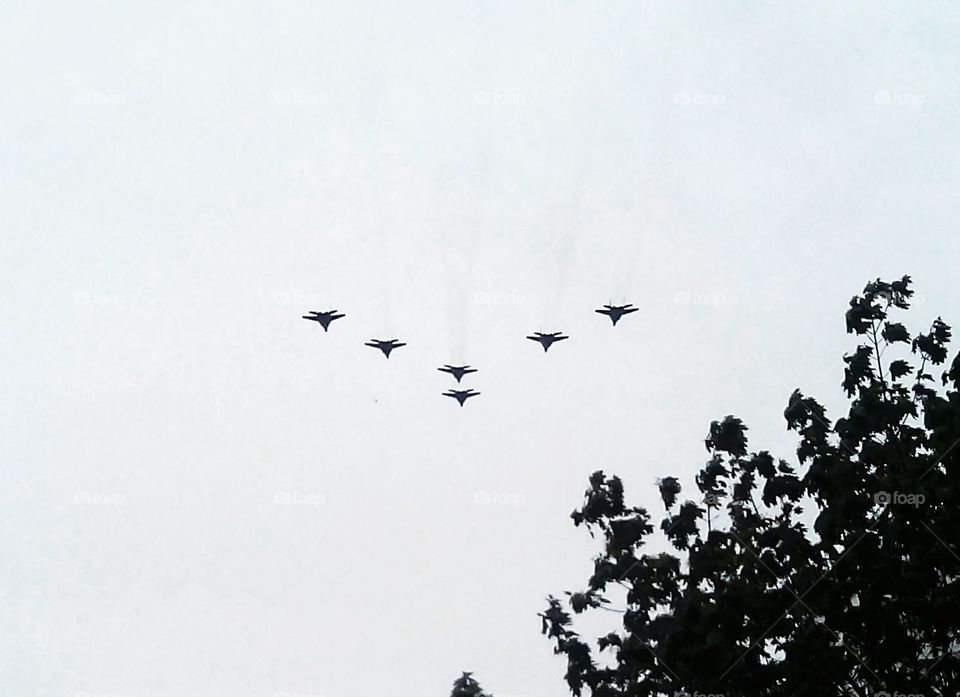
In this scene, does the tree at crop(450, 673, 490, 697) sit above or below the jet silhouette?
below

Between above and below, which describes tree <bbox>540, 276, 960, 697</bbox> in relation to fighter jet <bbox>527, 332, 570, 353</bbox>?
below

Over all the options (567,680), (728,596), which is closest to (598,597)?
(567,680)

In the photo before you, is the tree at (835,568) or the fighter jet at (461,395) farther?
the fighter jet at (461,395)

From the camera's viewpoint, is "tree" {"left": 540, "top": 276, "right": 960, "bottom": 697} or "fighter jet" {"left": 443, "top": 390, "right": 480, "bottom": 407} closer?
"tree" {"left": 540, "top": 276, "right": 960, "bottom": 697}

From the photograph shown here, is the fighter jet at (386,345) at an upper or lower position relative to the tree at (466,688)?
upper

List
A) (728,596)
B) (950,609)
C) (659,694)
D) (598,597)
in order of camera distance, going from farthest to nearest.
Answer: (598,597), (659,694), (728,596), (950,609)

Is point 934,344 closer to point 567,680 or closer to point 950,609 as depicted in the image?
point 950,609

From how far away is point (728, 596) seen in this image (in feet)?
152

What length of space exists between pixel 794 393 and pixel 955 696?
13454 mm

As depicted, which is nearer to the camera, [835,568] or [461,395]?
[835,568]

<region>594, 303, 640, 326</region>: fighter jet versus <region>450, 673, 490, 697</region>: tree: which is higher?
<region>594, 303, 640, 326</region>: fighter jet

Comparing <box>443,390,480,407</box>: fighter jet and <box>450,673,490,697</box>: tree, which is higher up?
<box>443,390,480,407</box>: fighter jet

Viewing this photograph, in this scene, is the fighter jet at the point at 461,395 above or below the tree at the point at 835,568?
above

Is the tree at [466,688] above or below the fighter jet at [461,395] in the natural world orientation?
below
